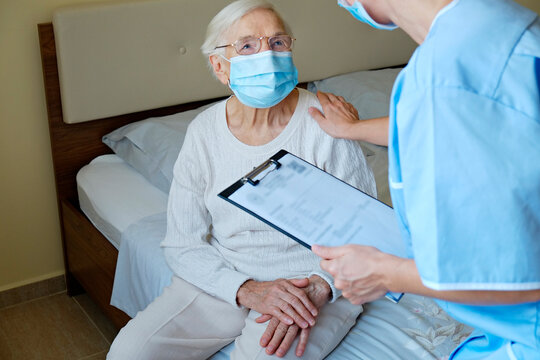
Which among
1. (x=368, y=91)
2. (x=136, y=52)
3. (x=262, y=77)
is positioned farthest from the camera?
(x=368, y=91)

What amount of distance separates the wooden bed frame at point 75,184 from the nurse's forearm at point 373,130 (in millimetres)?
925

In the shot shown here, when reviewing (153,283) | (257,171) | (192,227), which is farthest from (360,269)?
(153,283)

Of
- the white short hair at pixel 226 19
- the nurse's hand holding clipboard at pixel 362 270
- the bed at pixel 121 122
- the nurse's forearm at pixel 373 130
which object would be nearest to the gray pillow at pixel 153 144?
the bed at pixel 121 122

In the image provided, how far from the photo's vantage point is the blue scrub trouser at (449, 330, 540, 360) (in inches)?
36.2

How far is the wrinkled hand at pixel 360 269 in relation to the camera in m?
0.95

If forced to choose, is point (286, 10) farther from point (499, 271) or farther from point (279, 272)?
point (499, 271)

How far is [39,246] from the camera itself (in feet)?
7.75

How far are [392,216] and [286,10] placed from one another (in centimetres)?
144

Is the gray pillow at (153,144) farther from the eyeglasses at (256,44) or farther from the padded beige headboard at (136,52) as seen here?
the eyeglasses at (256,44)

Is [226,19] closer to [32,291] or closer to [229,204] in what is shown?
[229,204]

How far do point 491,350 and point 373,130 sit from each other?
0.56m

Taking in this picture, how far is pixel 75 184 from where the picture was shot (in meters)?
2.30

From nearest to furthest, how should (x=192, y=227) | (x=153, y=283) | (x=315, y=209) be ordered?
(x=315, y=209) < (x=192, y=227) < (x=153, y=283)

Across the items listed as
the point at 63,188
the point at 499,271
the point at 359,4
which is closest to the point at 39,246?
the point at 63,188
